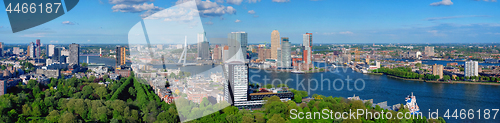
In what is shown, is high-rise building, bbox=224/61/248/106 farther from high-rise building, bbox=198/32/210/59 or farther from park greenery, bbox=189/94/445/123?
high-rise building, bbox=198/32/210/59

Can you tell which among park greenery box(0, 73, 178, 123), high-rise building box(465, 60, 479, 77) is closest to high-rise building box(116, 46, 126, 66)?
park greenery box(0, 73, 178, 123)

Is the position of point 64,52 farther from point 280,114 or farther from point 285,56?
point 280,114

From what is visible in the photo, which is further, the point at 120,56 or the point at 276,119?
the point at 120,56

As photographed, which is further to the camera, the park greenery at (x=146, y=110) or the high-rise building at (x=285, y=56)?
the high-rise building at (x=285, y=56)

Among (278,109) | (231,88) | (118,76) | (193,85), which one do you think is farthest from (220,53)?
(278,109)

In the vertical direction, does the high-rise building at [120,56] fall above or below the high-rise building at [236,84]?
above

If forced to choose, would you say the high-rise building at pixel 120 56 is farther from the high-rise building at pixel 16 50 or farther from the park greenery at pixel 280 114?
the park greenery at pixel 280 114

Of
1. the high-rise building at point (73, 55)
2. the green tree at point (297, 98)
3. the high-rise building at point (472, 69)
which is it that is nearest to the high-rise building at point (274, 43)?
the high-rise building at point (472, 69)

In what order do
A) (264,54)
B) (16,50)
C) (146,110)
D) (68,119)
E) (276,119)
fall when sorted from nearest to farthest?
(68,119), (276,119), (146,110), (16,50), (264,54)

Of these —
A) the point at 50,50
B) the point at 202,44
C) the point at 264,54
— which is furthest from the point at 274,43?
the point at 202,44
